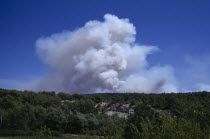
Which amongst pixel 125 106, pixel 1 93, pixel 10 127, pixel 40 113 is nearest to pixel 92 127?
pixel 40 113

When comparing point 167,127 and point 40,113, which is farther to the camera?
point 40,113

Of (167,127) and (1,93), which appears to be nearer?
(167,127)

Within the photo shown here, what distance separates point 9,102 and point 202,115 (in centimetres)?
9870

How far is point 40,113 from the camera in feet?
279


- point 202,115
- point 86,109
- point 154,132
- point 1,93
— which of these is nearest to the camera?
point 154,132

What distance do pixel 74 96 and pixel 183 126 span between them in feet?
456

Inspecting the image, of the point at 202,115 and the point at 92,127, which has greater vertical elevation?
the point at 202,115

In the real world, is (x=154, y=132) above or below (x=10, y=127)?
above

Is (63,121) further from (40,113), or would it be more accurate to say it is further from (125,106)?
(125,106)

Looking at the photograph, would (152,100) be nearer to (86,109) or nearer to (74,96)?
(86,109)

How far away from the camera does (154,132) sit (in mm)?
7609

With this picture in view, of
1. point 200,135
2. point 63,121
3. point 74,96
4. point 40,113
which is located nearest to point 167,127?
point 200,135

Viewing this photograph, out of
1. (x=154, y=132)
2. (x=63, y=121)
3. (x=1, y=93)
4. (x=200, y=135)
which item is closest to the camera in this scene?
(x=154, y=132)

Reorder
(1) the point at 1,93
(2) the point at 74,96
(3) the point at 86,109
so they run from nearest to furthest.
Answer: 1. (3) the point at 86,109
2. (1) the point at 1,93
3. (2) the point at 74,96
